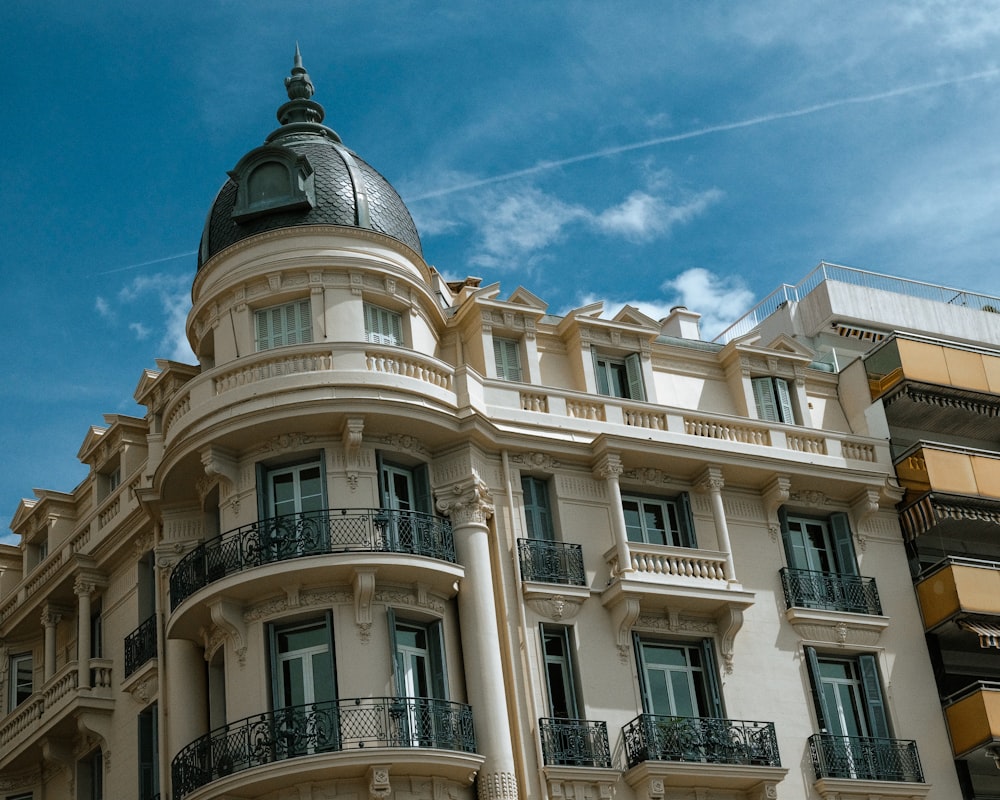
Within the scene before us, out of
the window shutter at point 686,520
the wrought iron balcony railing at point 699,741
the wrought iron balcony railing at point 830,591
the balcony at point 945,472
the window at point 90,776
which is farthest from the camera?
the balcony at point 945,472

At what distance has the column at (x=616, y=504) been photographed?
98.3 feet

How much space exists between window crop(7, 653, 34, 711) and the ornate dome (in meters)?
10.7

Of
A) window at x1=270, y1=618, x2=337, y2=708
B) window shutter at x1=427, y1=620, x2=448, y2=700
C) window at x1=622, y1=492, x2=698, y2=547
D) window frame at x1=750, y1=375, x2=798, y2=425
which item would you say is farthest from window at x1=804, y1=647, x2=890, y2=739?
window at x1=270, y1=618, x2=337, y2=708

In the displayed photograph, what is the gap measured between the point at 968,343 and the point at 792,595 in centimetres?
1115

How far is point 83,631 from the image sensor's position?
111 ft

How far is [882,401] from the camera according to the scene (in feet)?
115

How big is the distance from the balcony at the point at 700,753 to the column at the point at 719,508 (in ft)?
9.86

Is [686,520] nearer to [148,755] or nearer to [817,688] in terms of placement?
[817,688]

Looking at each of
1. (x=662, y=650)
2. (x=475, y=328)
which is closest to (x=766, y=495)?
(x=662, y=650)

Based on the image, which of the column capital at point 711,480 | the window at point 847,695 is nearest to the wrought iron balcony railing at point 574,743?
the window at point 847,695

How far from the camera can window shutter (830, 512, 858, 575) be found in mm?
32812

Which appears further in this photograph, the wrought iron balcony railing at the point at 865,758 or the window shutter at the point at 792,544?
the window shutter at the point at 792,544

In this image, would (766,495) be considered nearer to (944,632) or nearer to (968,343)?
(944,632)

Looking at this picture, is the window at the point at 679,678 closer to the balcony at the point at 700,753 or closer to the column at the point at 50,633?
the balcony at the point at 700,753
